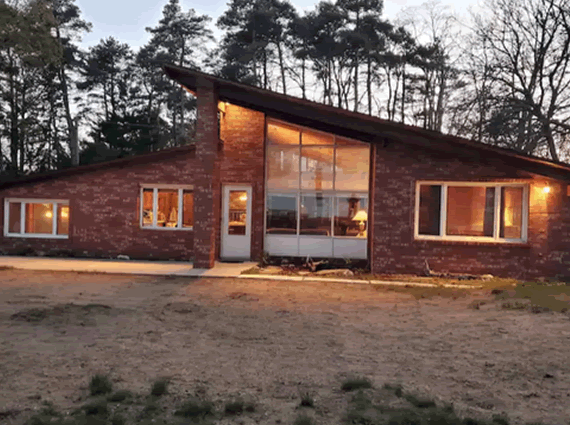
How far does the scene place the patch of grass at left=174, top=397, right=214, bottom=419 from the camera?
12.3 feet

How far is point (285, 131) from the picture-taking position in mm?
14047

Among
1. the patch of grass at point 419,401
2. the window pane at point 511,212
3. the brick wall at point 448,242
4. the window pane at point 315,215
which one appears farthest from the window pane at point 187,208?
the patch of grass at point 419,401

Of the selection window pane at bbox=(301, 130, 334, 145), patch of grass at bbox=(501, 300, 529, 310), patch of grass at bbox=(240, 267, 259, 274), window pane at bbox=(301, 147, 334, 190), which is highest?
window pane at bbox=(301, 130, 334, 145)

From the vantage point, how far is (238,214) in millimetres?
14273

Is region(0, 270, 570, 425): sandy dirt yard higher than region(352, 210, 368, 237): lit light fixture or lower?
lower

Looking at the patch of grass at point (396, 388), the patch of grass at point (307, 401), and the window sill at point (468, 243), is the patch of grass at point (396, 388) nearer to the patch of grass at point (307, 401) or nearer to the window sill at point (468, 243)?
the patch of grass at point (307, 401)

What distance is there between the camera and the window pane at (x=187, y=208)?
14.6 meters

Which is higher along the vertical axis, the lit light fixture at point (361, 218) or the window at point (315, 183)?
the window at point (315, 183)

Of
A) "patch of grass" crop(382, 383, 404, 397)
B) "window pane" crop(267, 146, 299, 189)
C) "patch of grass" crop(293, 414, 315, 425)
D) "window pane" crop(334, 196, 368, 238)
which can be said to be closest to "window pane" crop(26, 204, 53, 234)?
"window pane" crop(267, 146, 299, 189)

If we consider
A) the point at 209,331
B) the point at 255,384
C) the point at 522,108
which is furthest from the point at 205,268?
the point at 522,108

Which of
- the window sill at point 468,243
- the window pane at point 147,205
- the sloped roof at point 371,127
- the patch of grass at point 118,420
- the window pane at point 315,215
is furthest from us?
the window pane at point 147,205

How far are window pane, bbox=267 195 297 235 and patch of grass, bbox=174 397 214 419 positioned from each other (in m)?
10.2

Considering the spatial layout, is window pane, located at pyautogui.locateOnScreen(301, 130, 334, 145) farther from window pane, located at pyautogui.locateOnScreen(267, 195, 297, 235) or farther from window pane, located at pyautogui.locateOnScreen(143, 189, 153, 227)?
window pane, located at pyautogui.locateOnScreen(143, 189, 153, 227)

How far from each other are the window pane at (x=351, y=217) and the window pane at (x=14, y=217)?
10.2 m
